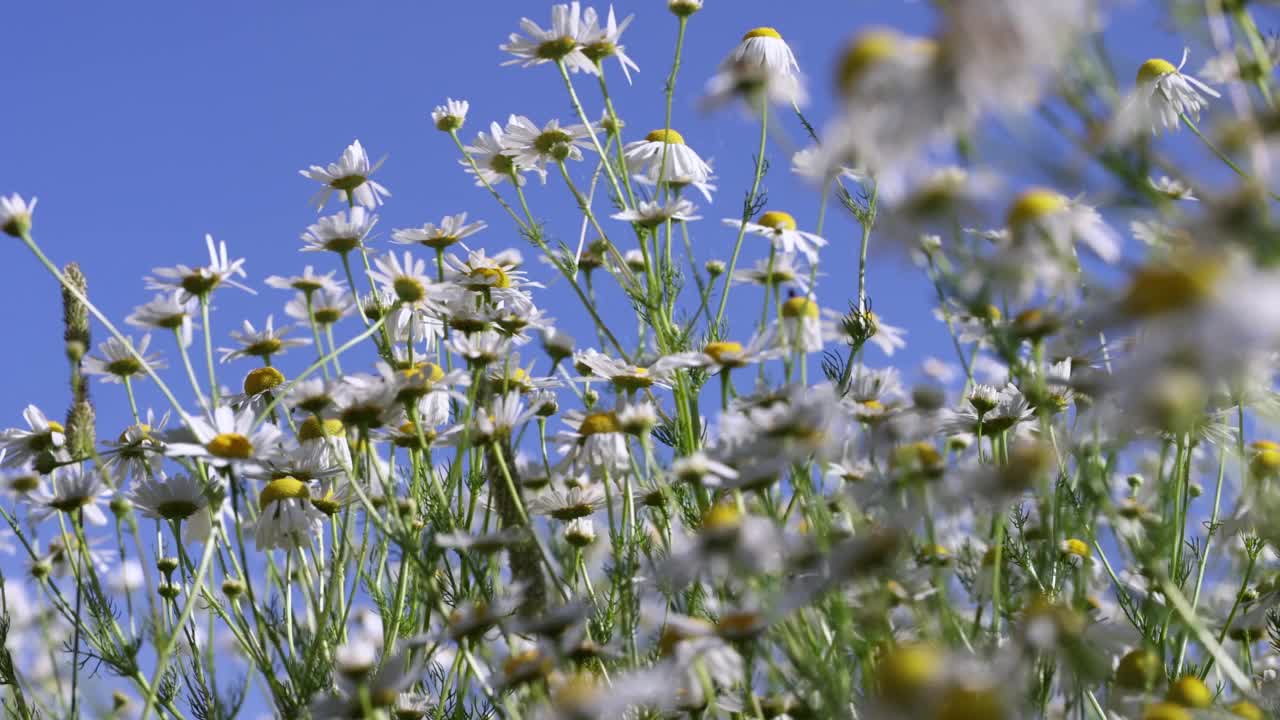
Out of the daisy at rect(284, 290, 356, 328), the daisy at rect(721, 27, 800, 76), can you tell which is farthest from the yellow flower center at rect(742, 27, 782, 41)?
the daisy at rect(284, 290, 356, 328)

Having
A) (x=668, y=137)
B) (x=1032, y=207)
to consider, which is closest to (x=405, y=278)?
(x=668, y=137)

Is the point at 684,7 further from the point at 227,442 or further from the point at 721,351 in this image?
the point at 227,442

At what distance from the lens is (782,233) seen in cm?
246

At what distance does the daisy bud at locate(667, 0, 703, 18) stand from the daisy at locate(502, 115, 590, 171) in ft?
1.08

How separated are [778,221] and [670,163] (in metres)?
0.44

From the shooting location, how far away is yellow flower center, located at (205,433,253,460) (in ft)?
6.66

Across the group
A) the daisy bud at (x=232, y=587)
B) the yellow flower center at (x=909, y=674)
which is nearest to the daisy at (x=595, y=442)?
the daisy bud at (x=232, y=587)

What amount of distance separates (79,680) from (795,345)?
145cm

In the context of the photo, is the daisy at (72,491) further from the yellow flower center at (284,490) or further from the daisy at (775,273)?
the daisy at (775,273)

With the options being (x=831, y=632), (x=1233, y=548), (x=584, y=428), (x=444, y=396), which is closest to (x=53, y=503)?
(x=444, y=396)

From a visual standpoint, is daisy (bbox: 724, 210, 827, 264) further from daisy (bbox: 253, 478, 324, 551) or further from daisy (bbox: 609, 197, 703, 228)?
daisy (bbox: 253, 478, 324, 551)

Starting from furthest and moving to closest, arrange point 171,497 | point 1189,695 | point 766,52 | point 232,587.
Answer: point 766,52, point 232,587, point 171,497, point 1189,695

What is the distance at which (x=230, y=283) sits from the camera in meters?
2.51

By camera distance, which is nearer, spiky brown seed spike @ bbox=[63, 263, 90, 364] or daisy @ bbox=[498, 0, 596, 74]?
spiky brown seed spike @ bbox=[63, 263, 90, 364]
